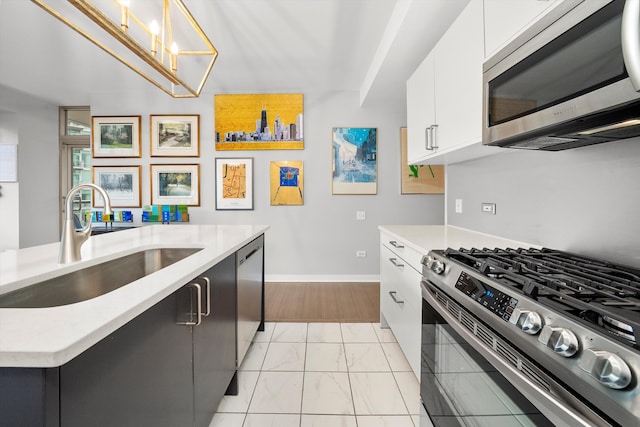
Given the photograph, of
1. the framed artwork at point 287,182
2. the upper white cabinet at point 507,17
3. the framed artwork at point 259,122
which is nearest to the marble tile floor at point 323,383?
the upper white cabinet at point 507,17

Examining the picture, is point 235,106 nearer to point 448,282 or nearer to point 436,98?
point 436,98

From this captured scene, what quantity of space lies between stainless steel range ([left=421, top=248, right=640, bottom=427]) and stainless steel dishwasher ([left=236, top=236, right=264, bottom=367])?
1101 millimetres

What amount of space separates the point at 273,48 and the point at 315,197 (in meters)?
1.93

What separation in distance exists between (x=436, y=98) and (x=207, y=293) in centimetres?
179

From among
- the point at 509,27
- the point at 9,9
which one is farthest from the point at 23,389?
the point at 9,9

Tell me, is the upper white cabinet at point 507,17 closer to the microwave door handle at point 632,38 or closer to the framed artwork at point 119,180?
the microwave door handle at point 632,38

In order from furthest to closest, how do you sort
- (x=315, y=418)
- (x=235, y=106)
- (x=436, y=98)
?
1. (x=235, y=106)
2. (x=436, y=98)
3. (x=315, y=418)

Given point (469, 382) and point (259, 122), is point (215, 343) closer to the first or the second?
point (469, 382)

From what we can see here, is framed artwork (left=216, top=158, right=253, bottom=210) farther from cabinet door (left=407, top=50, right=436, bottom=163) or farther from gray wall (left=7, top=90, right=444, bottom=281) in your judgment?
cabinet door (left=407, top=50, right=436, bottom=163)

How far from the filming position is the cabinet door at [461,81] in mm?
1520

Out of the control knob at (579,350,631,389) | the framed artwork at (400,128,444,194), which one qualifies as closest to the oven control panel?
the control knob at (579,350,631,389)

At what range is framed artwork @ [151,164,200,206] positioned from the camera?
4328 mm

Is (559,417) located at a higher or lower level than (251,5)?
lower

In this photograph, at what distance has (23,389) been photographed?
55cm
